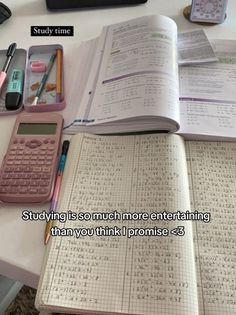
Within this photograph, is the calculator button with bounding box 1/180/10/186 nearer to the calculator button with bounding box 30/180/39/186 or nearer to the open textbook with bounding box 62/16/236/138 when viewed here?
the calculator button with bounding box 30/180/39/186

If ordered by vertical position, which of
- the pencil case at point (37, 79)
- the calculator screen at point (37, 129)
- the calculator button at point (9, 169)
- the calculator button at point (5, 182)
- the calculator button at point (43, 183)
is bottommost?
the calculator button at point (43, 183)

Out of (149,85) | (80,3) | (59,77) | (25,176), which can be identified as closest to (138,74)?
(149,85)

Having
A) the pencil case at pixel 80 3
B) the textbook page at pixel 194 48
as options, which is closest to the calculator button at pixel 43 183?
the textbook page at pixel 194 48

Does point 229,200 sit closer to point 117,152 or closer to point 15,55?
point 117,152

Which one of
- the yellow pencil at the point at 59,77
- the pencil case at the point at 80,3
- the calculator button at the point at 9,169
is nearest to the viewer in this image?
the calculator button at the point at 9,169

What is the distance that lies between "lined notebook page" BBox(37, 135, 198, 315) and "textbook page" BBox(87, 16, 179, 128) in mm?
46

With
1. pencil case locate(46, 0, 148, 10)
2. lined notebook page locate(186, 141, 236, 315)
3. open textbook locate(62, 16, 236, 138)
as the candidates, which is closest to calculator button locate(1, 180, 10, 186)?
open textbook locate(62, 16, 236, 138)

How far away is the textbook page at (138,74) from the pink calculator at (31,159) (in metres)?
0.07

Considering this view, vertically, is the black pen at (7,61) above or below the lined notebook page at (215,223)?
above

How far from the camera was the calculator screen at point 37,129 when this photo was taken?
50 cm

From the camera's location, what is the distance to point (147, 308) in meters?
0.33

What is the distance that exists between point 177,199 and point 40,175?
7.1 inches

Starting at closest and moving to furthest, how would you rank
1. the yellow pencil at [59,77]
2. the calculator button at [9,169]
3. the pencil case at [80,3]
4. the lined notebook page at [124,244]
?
the lined notebook page at [124,244] < the calculator button at [9,169] < the yellow pencil at [59,77] < the pencil case at [80,3]

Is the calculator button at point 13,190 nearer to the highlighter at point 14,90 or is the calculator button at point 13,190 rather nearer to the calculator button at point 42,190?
the calculator button at point 42,190
